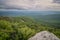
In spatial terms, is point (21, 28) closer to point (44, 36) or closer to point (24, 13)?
point (24, 13)

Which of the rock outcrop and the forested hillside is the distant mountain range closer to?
the forested hillside

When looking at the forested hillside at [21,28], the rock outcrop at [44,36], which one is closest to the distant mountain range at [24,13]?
the forested hillside at [21,28]

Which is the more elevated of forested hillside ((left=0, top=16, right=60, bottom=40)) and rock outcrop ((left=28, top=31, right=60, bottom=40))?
forested hillside ((left=0, top=16, right=60, bottom=40))

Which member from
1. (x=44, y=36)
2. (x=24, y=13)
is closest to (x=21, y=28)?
(x=24, y=13)

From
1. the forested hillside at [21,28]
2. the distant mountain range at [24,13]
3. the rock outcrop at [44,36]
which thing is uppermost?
the distant mountain range at [24,13]

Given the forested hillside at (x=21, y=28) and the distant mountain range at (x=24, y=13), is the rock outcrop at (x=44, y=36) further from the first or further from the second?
the distant mountain range at (x=24, y=13)

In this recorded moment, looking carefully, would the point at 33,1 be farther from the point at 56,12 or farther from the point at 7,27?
the point at 7,27

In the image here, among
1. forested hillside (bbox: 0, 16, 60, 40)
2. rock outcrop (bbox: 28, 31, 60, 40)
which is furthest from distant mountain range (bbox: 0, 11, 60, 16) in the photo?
rock outcrop (bbox: 28, 31, 60, 40)

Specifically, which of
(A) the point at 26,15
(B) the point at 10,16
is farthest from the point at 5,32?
(A) the point at 26,15
